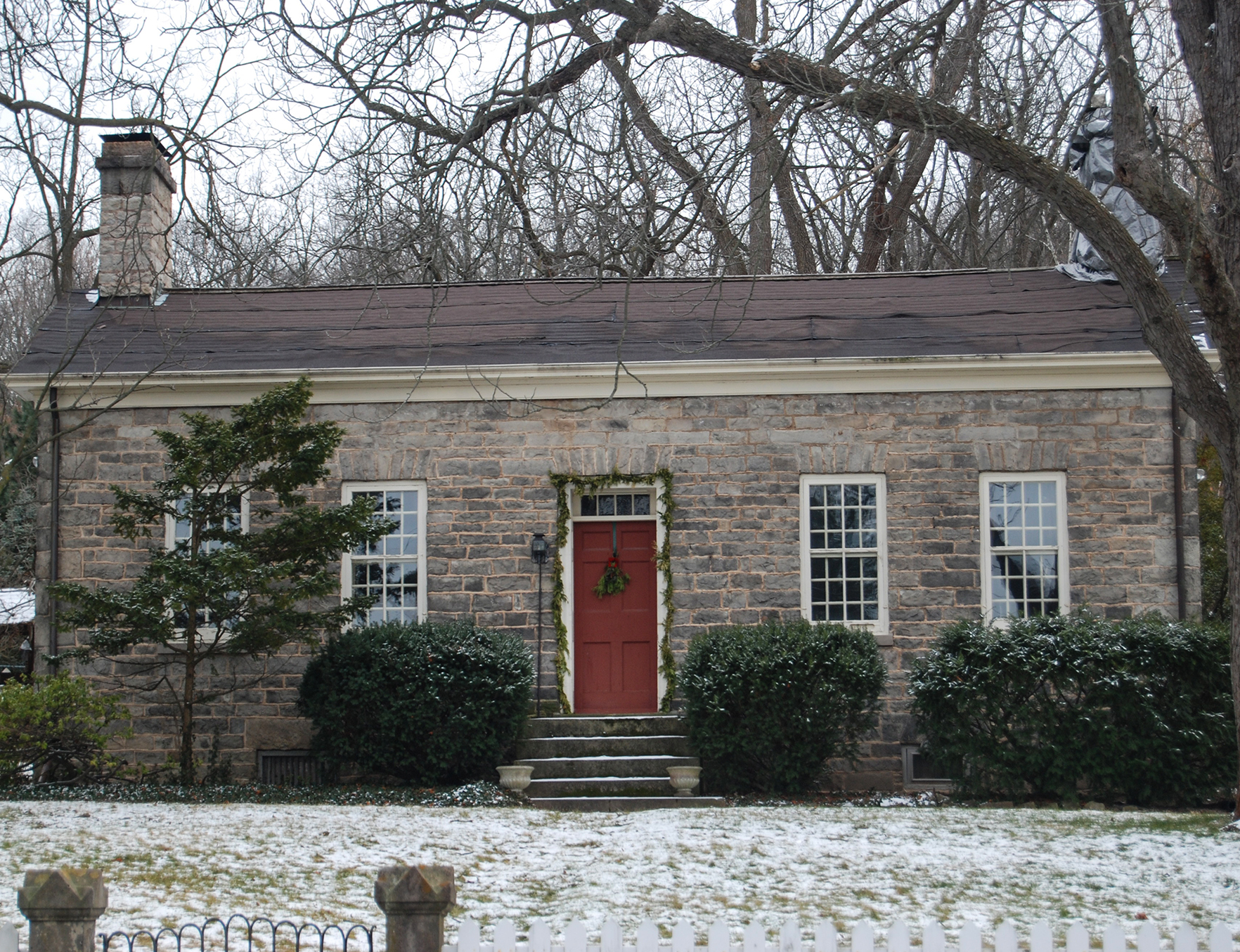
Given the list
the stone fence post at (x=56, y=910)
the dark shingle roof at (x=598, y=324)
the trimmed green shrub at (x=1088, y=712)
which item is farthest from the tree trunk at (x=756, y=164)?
the stone fence post at (x=56, y=910)

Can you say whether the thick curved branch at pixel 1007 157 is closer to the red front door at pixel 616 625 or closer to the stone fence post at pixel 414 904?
the red front door at pixel 616 625

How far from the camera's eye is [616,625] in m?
12.1

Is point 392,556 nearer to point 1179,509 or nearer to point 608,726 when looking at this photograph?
point 608,726

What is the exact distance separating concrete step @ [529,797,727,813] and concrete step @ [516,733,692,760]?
77 cm

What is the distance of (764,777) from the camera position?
10.5 metres

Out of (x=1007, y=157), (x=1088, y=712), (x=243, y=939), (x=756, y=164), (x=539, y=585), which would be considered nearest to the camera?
(x=243, y=939)

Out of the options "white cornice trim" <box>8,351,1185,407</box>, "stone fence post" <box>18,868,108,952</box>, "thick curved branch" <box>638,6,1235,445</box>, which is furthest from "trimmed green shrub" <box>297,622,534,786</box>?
"stone fence post" <box>18,868,108,952</box>

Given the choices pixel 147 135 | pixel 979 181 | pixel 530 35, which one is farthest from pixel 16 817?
pixel 979 181

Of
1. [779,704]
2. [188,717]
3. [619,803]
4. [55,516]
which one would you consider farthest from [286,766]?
[779,704]

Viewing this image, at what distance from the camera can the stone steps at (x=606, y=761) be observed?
1017 centimetres

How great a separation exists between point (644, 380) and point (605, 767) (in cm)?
371

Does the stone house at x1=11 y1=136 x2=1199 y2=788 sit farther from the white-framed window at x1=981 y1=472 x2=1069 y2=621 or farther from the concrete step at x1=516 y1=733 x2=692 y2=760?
the concrete step at x1=516 y1=733 x2=692 y2=760

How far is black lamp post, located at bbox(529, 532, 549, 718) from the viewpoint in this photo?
1156 cm

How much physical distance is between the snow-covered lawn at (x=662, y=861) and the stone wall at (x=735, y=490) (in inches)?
100
